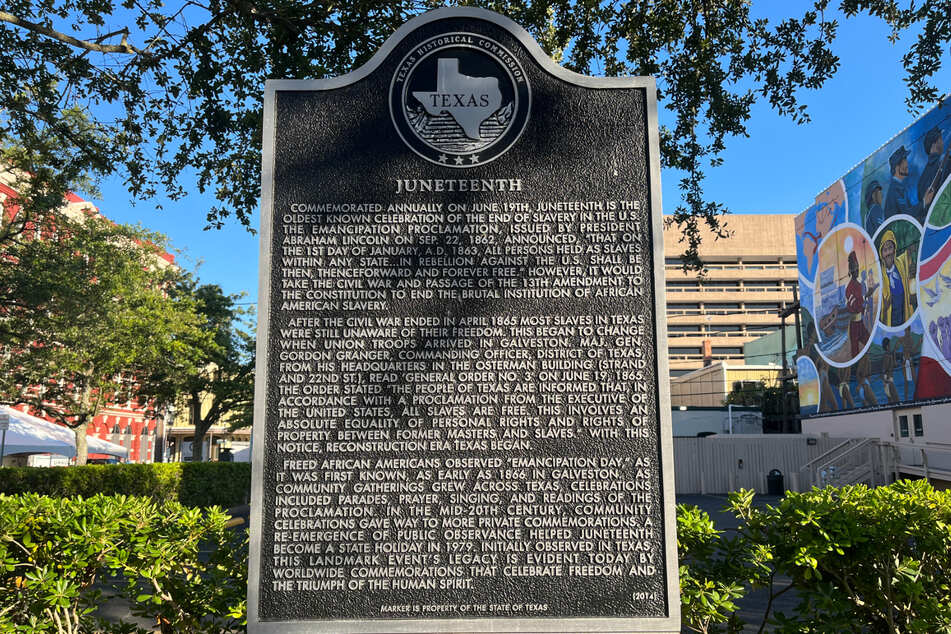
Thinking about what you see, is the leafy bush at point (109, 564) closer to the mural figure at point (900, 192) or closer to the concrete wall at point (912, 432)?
the concrete wall at point (912, 432)

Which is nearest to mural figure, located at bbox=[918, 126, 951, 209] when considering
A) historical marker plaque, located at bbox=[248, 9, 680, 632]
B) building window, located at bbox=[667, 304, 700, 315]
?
historical marker plaque, located at bbox=[248, 9, 680, 632]

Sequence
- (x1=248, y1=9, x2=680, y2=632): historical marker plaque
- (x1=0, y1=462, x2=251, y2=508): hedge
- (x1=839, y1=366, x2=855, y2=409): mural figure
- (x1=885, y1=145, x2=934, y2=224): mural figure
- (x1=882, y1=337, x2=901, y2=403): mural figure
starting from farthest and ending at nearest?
(x1=839, y1=366, x2=855, y2=409): mural figure
(x1=882, y1=337, x2=901, y2=403): mural figure
(x1=885, y1=145, x2=934, y2=224): mural figure
(x1=0, y1=462, x2=251, y2=508): hedge
(x1=248, y1=9, x2=680, y2=632): historical marker plaque

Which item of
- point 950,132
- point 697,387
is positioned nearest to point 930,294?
point 950,132

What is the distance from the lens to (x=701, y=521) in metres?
5.20

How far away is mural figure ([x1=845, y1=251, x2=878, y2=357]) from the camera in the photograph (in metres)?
34.3

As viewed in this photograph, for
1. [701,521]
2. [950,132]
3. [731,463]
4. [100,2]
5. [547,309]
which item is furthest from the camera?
[731,463]

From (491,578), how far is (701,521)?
1.84m

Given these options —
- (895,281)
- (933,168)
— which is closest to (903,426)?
(895,281)

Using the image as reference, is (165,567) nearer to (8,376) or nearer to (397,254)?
(397,254)

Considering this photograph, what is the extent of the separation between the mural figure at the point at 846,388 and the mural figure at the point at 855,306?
4.87ft

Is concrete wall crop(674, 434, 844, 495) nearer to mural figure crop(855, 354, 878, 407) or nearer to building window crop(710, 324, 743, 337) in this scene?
mural figure crop(855, 354, 878, 407)

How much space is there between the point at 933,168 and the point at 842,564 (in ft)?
95.7

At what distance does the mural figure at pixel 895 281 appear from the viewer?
1180 inches

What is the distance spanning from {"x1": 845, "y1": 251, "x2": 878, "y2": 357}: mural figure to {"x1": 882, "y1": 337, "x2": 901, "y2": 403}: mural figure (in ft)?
5.71
